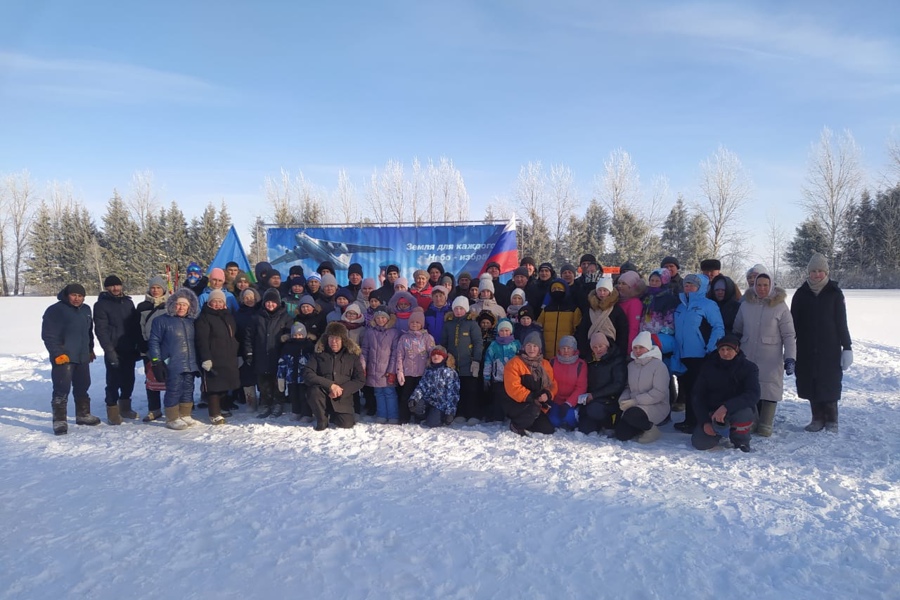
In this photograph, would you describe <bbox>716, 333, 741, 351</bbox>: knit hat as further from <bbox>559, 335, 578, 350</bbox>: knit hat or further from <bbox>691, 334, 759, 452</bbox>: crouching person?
<bbox>559, 335, 578, 350</bbox>: knit hat

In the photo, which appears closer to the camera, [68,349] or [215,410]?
[68,349]

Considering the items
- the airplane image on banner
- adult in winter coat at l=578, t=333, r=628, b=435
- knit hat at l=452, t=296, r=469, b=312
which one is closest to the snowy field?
adult in winter coat at l=578, t=333, r=628, b=435

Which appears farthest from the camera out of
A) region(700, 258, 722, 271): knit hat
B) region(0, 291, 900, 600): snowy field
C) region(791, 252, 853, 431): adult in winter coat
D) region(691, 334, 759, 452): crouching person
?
region(700, 258, 722, 271): knit hat

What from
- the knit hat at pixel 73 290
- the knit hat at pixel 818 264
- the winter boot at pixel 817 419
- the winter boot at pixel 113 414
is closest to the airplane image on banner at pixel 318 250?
the knit hat at pixel 73 290

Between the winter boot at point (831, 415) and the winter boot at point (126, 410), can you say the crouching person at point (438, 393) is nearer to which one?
the winter boot at point (126, 410)

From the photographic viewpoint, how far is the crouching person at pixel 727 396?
205 inches

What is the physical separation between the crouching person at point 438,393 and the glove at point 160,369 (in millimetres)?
2907

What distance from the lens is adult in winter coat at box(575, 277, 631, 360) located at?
629 centimetres

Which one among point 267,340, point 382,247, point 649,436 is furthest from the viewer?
point 382,247

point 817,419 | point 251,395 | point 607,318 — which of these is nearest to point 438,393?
point 607,318

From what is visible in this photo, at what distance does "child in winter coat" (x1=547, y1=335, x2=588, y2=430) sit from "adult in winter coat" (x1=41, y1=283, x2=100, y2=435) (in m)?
5.48

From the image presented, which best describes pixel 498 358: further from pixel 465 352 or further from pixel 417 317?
pixel 417 317

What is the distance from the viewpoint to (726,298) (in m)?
6.37

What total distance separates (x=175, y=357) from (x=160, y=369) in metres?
0.21
